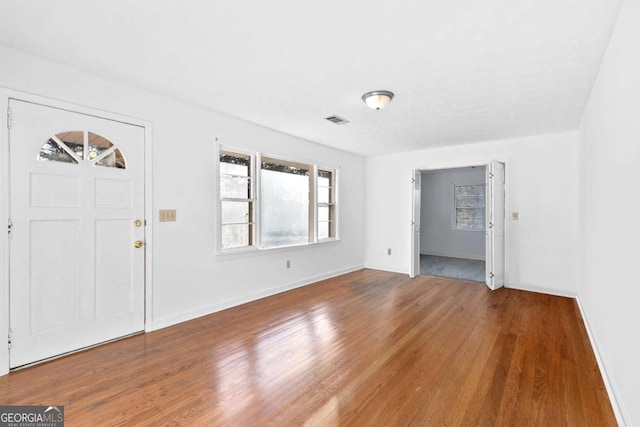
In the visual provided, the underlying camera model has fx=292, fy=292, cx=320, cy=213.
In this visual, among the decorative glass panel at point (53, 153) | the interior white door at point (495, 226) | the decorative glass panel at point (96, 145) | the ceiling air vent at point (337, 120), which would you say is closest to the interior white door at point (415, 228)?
the interior white door at point (495, 226)

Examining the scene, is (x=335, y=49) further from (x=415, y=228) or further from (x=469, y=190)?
(x=469, y=190)

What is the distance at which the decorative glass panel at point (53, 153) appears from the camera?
8.07 feet

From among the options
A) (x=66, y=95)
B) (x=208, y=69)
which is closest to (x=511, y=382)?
(x=208, y=69)

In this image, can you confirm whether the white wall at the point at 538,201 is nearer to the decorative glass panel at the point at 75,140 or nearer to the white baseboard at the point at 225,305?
the white baseboard at the point at 225,305

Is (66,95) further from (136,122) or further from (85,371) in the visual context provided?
(85,371)

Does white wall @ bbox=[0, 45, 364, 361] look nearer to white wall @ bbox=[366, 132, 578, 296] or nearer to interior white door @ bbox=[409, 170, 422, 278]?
interior white door @ bbox=[409, 170, 422, 278]

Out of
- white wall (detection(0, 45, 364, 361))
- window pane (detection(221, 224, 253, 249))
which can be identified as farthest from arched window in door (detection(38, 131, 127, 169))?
window pane (detection(221, 224, 253, 249))

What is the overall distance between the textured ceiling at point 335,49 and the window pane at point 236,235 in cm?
153

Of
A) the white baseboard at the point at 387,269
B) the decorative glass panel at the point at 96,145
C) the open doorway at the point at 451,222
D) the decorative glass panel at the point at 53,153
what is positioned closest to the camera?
the decorative glass panel at the point at 53,153

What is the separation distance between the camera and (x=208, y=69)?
2.56 metres

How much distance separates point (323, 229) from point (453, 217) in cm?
465

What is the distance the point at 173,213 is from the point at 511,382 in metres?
3.52

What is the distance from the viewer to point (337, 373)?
7.59ft

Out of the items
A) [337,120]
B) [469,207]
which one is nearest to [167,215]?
[337,120]
